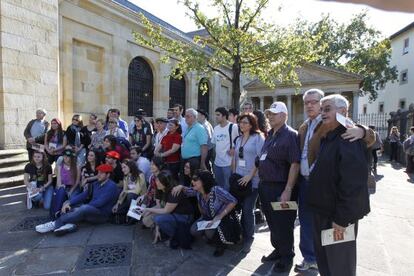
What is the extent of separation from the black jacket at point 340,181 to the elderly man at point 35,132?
7010mm

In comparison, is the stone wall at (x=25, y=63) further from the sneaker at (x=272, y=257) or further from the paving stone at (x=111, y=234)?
the sneaker at (x=272, y=257)

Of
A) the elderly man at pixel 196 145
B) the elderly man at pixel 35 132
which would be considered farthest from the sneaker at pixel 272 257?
the elderly man at pixel 35 132

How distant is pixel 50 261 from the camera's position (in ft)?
12.2

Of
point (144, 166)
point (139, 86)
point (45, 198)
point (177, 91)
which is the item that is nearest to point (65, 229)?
point (45, 198)

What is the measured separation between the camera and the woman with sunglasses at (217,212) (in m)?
3.96

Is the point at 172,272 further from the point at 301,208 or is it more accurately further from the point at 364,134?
the point at 364,134

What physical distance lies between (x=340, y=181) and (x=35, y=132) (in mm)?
7414

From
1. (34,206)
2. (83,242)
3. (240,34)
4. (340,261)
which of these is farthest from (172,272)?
(240,34)

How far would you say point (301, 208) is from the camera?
3623mm

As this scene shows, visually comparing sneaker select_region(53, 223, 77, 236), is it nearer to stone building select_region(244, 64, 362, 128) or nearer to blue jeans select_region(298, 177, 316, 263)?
blue jeans select_region(298, 177, 316, 263)

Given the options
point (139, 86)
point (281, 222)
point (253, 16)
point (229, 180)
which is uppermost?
point (253, 16)

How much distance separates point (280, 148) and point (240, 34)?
257 inches

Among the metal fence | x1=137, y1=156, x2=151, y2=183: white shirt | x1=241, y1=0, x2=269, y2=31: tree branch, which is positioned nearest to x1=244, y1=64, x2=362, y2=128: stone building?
the metal fence

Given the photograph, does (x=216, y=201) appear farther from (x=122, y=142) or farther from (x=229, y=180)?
(x=122, y=142)
